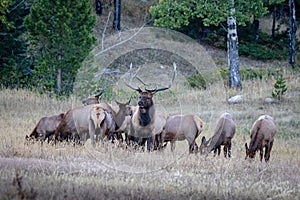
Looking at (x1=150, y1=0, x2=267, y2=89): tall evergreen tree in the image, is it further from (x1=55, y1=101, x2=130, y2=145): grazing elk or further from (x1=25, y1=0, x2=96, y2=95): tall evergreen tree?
(x1=55, y1=101, x2=130, y2=145): grazing elk

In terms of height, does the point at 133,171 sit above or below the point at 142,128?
below

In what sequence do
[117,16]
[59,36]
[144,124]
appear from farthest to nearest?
[117,16] < [59,36] < [144,124]

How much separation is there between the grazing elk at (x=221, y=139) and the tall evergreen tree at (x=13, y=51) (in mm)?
11684

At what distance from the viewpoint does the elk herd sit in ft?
49.0

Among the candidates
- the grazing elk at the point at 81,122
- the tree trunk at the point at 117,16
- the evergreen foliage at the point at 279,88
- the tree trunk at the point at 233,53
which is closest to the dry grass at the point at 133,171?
the grazing elk at the point at 81,122

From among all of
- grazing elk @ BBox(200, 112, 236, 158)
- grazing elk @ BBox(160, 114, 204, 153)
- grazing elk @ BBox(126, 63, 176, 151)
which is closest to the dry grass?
grazing elk @ BBox(200, 112, 236, 158)

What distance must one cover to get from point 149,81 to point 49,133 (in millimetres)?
15203

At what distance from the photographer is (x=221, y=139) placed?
15.4 metres

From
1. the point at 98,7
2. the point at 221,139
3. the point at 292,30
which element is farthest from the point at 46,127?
the point at 98,7

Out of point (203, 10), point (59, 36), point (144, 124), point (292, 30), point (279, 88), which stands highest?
point (292, 30)

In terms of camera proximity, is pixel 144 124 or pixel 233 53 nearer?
pixel 144 124

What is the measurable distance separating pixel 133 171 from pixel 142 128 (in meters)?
4.35

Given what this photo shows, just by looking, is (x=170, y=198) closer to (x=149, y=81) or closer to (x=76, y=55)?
(x=76, y=55)

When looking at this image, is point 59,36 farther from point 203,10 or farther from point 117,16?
point 117,16
